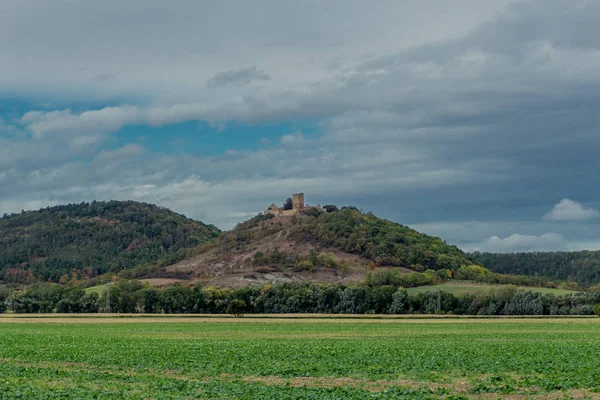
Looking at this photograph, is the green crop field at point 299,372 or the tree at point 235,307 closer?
the green crop field at point 299,372

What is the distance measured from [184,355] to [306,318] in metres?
80.5

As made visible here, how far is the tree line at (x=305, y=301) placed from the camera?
448 ft

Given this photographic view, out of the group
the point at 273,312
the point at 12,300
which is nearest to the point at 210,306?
the point at 273,312

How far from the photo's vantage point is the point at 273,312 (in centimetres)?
15162

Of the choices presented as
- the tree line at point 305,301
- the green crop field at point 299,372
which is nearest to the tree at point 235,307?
the tree line at point 305,301

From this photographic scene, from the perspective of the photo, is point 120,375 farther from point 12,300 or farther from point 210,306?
point 12,300

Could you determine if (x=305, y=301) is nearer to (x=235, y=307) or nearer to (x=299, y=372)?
(x=235, y=307)

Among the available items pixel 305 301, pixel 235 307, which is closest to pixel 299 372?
pixel 235 307

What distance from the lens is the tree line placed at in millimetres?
136625

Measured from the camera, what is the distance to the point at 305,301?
154 m

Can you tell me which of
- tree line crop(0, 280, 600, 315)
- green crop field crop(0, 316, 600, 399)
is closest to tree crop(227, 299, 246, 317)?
tree line crop(0, 280, 600, 315)

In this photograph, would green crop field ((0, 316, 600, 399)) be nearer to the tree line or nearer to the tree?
the tree

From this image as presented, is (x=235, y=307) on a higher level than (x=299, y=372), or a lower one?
higher

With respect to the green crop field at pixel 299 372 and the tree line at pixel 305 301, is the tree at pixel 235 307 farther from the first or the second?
the green crop field at pixel 299 372
